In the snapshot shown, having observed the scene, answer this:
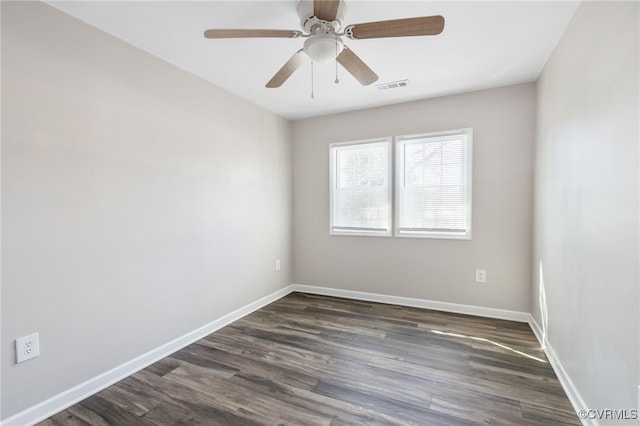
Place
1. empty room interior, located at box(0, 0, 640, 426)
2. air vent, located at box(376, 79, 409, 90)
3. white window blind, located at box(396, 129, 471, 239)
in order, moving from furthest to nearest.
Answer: white window blind, located at box(396, 129, 471, 239), air vent, located at box(376, 79, 409, 90), empty room interior, located at box(0, 0, 640, 426)

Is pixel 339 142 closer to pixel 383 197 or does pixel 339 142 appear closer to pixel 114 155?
pixel 383 197

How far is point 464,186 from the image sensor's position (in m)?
3.21

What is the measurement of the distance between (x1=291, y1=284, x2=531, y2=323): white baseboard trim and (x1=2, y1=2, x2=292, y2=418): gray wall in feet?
4.20

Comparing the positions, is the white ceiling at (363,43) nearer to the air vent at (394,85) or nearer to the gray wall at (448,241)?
the air vent at (394,85)

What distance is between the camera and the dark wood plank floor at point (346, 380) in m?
1.71

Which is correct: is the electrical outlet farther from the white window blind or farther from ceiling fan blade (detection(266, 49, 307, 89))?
the white window blind

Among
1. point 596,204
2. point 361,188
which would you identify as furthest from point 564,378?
point 361,188

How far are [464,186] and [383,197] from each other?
2.98ft

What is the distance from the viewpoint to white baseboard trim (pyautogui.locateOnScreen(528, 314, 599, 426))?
5.39ft

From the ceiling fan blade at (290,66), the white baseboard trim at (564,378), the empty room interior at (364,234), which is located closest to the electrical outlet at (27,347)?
the empty room interior at (364,234)

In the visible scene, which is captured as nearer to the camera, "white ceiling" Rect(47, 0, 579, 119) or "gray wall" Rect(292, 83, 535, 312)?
"white ceiling" Rect(47, 0, 579, 119)

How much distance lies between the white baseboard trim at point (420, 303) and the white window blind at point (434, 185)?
784 mm

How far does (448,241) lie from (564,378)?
158 centimetres

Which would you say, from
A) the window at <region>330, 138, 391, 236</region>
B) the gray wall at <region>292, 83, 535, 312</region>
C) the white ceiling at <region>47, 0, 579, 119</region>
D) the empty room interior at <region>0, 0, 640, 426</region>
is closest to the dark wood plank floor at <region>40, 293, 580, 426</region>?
the empty room interior at <region>0, 0, 640, 426</region>
